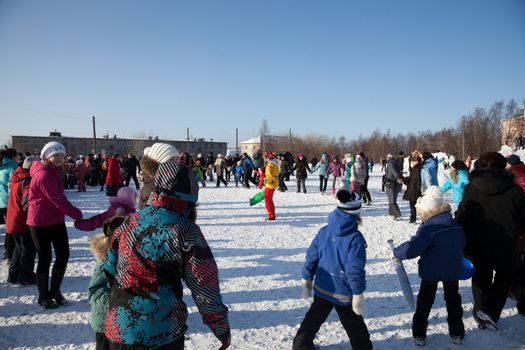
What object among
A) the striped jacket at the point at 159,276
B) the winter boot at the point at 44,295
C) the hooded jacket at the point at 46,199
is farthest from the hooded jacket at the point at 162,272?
the winter boot at the point at 44,295

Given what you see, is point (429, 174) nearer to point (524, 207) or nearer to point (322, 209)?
point (322, 209)

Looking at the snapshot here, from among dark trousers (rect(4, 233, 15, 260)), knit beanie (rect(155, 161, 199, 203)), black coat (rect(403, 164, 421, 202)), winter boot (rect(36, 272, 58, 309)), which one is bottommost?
winter boot (rect(36, 272, 58, 309))

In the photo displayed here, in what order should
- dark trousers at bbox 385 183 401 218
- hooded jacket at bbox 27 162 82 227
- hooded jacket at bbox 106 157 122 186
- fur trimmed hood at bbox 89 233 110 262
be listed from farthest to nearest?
hooded jacket at bbox 106 157 122 186
dark trousers at bbox 385 183 401 218
hooded jacket at bbox 27 162 82 227
fur trimmed hood at bbox 89 233 110 262

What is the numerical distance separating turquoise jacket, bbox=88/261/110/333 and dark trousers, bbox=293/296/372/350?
1668 millimetres

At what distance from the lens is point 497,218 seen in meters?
3.30

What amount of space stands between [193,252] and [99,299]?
3.10 ft

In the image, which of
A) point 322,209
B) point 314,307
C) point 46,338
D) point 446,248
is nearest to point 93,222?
point 46,338

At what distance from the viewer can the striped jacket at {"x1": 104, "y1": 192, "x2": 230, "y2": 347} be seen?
156 centimetres

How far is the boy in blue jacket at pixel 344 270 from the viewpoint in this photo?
8.32 feet

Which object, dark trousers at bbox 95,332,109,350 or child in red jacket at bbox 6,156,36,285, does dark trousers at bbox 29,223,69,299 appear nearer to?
child in red jacket at bbox 6,156,36,285

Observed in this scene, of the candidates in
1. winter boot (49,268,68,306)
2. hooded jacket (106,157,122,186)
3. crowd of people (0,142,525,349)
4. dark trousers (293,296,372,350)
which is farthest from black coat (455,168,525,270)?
hooded jacket (106,157,122,186)

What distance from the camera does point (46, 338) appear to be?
3.32 metres

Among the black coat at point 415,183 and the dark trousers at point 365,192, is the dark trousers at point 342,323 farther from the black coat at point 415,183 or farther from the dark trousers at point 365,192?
the dark trousers at point 365,192

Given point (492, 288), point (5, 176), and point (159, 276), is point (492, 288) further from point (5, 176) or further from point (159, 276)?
point (5, 176)
